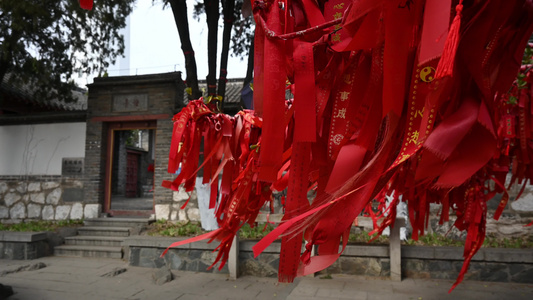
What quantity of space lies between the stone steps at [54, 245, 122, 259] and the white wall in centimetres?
213

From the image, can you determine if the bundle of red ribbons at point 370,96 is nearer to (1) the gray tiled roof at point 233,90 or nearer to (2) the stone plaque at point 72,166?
(1) the gray tiled roof at point 233,90

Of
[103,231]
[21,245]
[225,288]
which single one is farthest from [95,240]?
[225,288]

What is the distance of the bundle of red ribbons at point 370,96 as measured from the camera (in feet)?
2.57

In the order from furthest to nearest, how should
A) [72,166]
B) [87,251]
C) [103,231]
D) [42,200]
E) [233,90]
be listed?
[233,90], [42,200], [72,166], [103,231], [87,251]

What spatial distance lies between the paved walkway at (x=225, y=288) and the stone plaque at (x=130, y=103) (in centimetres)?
378

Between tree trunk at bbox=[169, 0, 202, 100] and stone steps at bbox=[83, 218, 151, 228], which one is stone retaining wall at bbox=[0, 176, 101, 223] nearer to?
stone steps at bbox=[83, 218, 151, 228]

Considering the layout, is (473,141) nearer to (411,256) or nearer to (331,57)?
(331,57)

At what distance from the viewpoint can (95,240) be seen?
291 inches

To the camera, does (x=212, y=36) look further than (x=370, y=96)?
Yes

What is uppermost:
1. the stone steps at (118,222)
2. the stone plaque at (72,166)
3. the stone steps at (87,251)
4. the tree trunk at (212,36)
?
the tree trunk at (212,36)

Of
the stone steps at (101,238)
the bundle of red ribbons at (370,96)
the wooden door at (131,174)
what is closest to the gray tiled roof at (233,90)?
the stone steps at (101,238)

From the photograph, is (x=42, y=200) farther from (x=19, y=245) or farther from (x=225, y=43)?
(x=225, y=43)

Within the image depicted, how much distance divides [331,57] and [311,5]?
17 centimetres

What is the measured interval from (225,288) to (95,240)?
3810 millimetres
